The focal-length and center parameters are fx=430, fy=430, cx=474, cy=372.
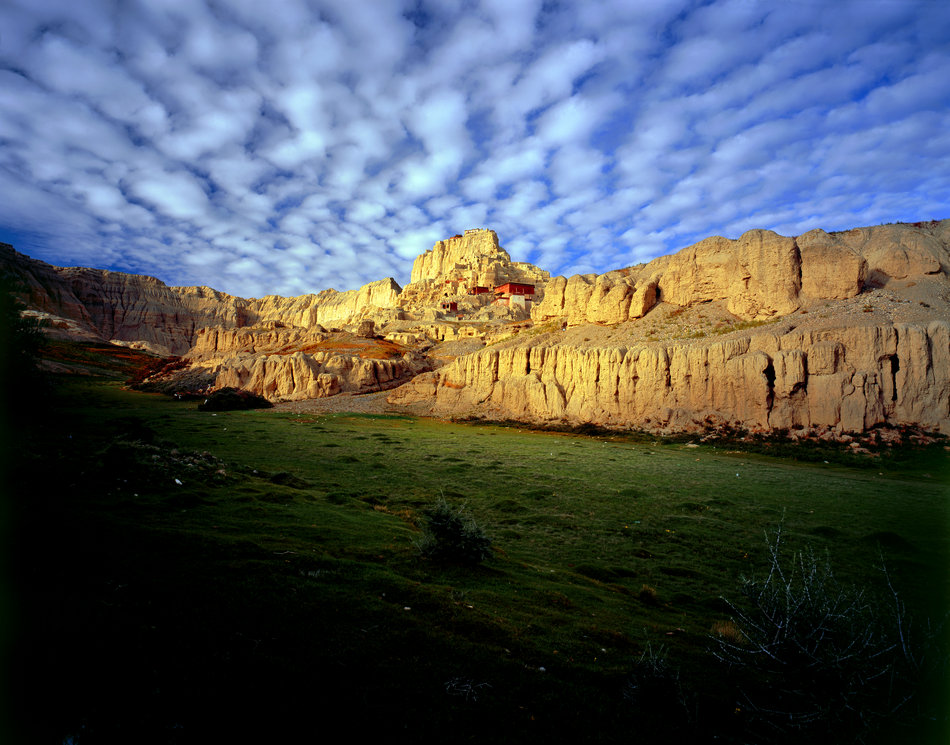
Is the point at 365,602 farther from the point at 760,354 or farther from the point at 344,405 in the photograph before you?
the point at 344,405

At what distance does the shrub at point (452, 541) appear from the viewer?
8.81 meters

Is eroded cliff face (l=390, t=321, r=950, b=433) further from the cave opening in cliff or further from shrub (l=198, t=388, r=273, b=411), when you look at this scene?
shrub (l=198, t=388, r=273, b=411)

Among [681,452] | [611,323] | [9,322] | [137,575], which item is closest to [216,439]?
[9,322]

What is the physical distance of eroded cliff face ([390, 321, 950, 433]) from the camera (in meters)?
27.4

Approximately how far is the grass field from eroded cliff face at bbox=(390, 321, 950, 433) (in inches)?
591

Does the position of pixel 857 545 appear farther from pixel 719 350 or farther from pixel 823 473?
pixel 719 350

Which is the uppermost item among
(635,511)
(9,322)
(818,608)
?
(9,322)

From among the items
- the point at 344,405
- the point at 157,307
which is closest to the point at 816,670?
the point at 344,405

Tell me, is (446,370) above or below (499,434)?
above

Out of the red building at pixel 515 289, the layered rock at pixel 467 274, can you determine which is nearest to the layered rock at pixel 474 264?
the layered rock at pixel 467 274

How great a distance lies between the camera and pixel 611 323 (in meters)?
54.2

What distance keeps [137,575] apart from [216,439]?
22.1 metres

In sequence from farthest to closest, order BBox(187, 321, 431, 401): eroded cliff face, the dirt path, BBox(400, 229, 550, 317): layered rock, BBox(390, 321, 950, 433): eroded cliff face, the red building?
BBox(400, 229, 550, 317): layered rock < the red building < BBox(187, 321, 431, 401): eroded cliff face < the dirt path < BBox(390, 321, 950, 433): eroded cliff face

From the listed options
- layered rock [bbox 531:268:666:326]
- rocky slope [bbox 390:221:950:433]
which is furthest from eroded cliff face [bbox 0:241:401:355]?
rocky slope [bbox 390:221:950:433]
